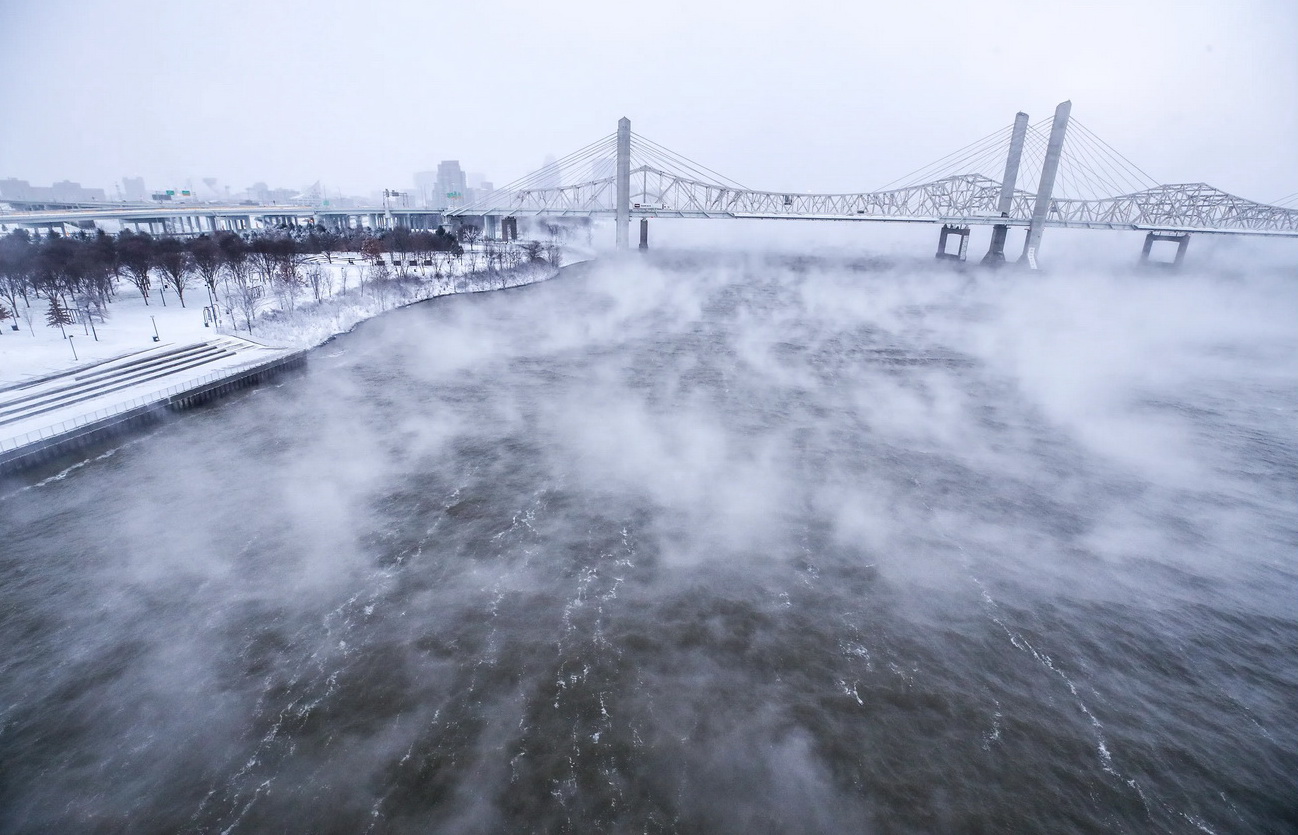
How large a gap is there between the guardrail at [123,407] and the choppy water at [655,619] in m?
2.20

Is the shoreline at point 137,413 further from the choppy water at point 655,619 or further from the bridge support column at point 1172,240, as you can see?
the bridge support column at point 1172,240

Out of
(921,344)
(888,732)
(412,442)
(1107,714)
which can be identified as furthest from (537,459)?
(921,344)

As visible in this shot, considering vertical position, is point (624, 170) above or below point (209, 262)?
above

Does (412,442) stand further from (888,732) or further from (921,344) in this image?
(921,344)

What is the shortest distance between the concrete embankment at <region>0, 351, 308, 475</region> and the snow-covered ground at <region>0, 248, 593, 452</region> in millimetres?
464

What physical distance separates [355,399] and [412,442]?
939 cm

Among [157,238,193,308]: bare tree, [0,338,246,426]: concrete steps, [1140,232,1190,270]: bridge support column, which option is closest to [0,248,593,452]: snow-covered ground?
[0,338,246,426]: concrete steps

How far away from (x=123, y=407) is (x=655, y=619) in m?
32.1

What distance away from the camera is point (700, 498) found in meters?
25.2

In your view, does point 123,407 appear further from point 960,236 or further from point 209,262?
point 960,236

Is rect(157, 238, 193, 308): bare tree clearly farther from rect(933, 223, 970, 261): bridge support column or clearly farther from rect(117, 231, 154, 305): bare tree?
rect(933, 223, 970, 261): bridge support column

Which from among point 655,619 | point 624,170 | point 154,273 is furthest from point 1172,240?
point 154,273

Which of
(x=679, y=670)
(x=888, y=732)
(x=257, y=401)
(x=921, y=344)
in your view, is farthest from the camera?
(x=921, y=344)

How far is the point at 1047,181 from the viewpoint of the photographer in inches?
4178
